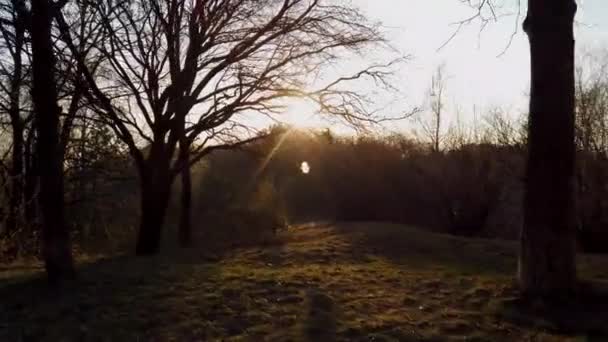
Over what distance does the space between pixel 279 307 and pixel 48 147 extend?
13.9 feet

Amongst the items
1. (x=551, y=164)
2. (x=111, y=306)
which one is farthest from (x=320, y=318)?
(x=551, y=164)

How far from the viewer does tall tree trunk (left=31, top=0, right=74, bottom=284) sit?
9227 mm

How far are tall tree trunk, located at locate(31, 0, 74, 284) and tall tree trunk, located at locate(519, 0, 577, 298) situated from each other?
6.38 meters

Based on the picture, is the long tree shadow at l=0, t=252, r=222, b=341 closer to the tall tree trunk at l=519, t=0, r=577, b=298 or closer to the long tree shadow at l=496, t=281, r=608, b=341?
the long tree shadow at l=496, t=281, r=608, b=341

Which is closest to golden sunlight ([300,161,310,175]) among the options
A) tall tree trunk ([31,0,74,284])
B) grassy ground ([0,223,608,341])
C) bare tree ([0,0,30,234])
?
bare tree ([0,0,30,234])

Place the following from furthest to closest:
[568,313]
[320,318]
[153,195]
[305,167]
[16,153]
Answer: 1. [305,167]
2. [16,153]
3. [153,195]
4. [320,318]
5. [568,313]

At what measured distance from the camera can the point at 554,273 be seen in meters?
7.16

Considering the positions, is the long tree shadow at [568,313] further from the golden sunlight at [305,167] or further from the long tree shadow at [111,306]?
the golden sunlight at [305,167]

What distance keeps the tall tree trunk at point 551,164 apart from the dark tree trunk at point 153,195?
9381 millimetres

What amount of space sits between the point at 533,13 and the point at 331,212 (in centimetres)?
2119

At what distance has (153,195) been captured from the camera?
1488 cm

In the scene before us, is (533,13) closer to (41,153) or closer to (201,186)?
(41,153)

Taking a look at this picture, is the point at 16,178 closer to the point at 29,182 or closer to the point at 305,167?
the point at 29,182

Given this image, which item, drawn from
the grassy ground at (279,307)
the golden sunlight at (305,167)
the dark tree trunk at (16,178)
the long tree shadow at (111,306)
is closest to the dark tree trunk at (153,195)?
the grassy ground at (279,307)
